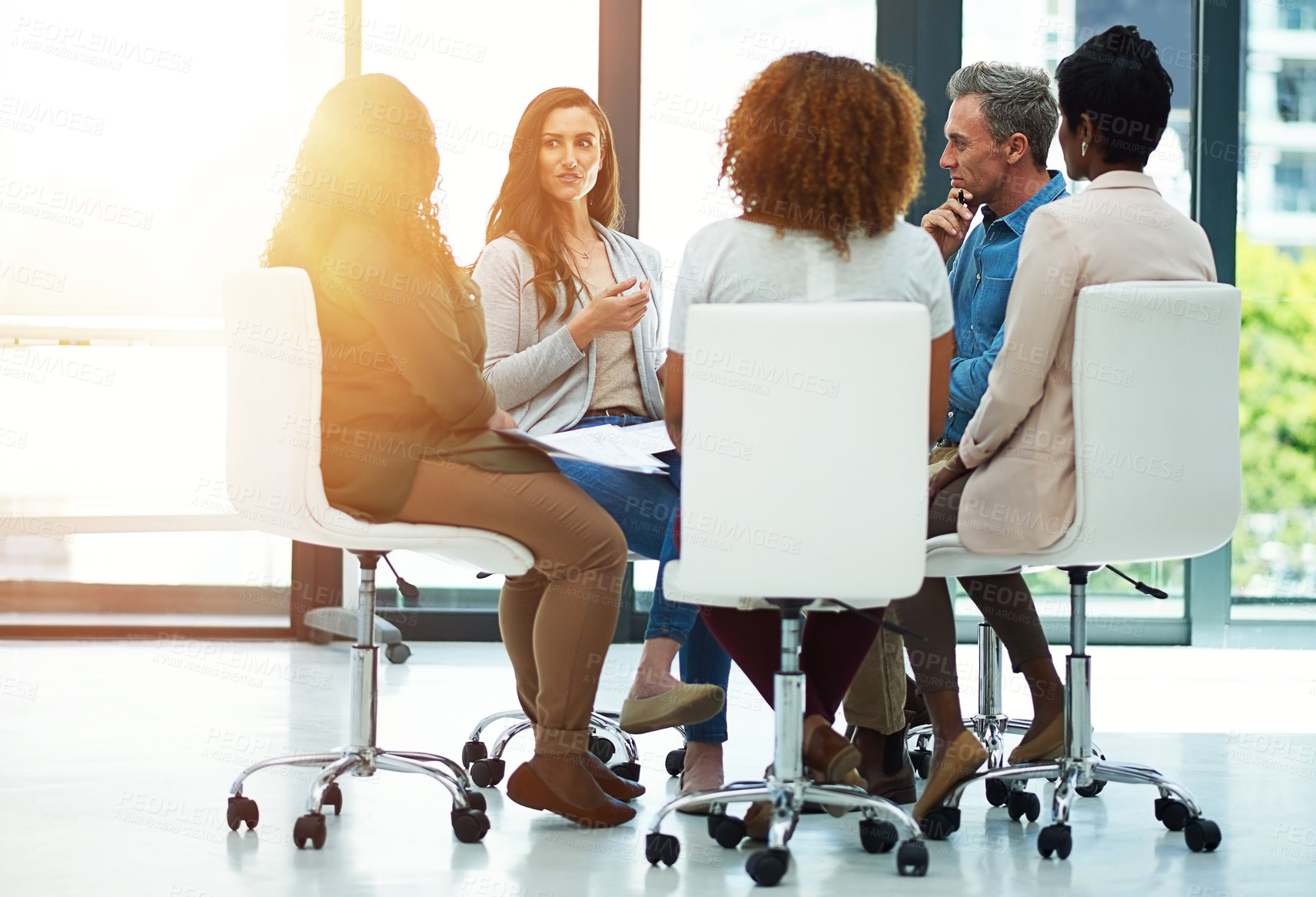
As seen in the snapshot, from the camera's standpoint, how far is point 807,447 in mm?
1938

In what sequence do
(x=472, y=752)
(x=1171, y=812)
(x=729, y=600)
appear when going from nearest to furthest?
1. (x=729, y=600)
2. (x=1171, y=812)
3. (x=472, y=752)

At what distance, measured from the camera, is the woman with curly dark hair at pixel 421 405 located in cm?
219


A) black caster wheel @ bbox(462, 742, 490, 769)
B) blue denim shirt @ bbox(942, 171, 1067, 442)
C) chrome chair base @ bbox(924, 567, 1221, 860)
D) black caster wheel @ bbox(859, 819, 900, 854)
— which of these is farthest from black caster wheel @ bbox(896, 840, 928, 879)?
black caster wheel @ bbox(462, 742, 490, 769)

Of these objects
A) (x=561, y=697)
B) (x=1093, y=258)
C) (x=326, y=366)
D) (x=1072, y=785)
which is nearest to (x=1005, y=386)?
(x=1093, y=258)

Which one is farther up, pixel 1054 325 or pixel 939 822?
pixel 1054 325

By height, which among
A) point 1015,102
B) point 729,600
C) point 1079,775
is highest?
point 1015,102

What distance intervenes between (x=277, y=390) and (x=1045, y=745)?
1481 mm

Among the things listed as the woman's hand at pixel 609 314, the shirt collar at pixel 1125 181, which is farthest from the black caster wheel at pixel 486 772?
the shirt collar at pixel 1125 181

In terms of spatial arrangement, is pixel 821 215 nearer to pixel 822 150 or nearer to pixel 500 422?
pixel 822 150

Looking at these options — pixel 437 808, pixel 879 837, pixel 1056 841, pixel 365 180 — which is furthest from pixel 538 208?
pixel 1056 841

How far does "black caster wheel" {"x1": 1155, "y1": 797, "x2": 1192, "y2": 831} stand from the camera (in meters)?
2.38

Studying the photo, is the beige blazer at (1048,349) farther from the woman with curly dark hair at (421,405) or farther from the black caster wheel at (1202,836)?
the woman with curly dark hair at (421,405)

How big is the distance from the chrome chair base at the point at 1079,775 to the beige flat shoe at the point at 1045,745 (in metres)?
0.07

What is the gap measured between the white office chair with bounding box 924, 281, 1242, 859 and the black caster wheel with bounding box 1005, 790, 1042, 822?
6.9 inches
